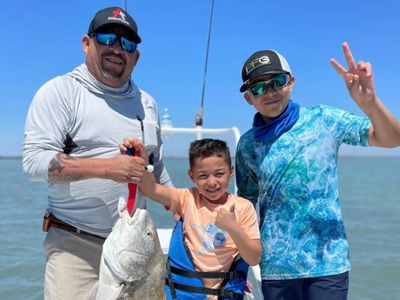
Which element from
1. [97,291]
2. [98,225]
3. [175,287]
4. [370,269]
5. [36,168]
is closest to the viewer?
[97,291]

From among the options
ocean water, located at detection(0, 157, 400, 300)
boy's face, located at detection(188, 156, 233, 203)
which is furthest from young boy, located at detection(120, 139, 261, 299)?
ocean water, located at detection(0, 157, 400, 300)

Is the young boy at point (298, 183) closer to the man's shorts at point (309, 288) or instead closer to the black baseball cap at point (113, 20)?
the man's shorts at point (309, 288)

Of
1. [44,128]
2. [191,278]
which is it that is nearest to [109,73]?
[44,128]

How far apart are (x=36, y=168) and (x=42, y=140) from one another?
19 centimetres

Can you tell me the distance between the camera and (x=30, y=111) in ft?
9.37

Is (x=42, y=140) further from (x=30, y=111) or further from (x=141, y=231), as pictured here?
(x=141, y=231)

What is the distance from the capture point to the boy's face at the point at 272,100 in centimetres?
293

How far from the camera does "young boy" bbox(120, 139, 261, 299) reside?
2688mm

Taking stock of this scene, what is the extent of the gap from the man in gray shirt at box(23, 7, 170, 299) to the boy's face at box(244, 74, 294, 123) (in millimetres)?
910

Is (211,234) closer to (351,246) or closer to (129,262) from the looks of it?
(129,262)


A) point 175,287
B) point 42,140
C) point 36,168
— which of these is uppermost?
point 42,140

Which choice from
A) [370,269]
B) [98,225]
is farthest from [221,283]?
[370,269]

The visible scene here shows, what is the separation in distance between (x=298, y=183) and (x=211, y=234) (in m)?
0.68

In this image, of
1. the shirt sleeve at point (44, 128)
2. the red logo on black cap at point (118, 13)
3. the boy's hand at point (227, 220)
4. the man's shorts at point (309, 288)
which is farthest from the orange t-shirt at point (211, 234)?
the red logo on black cap at point (118, 13)
